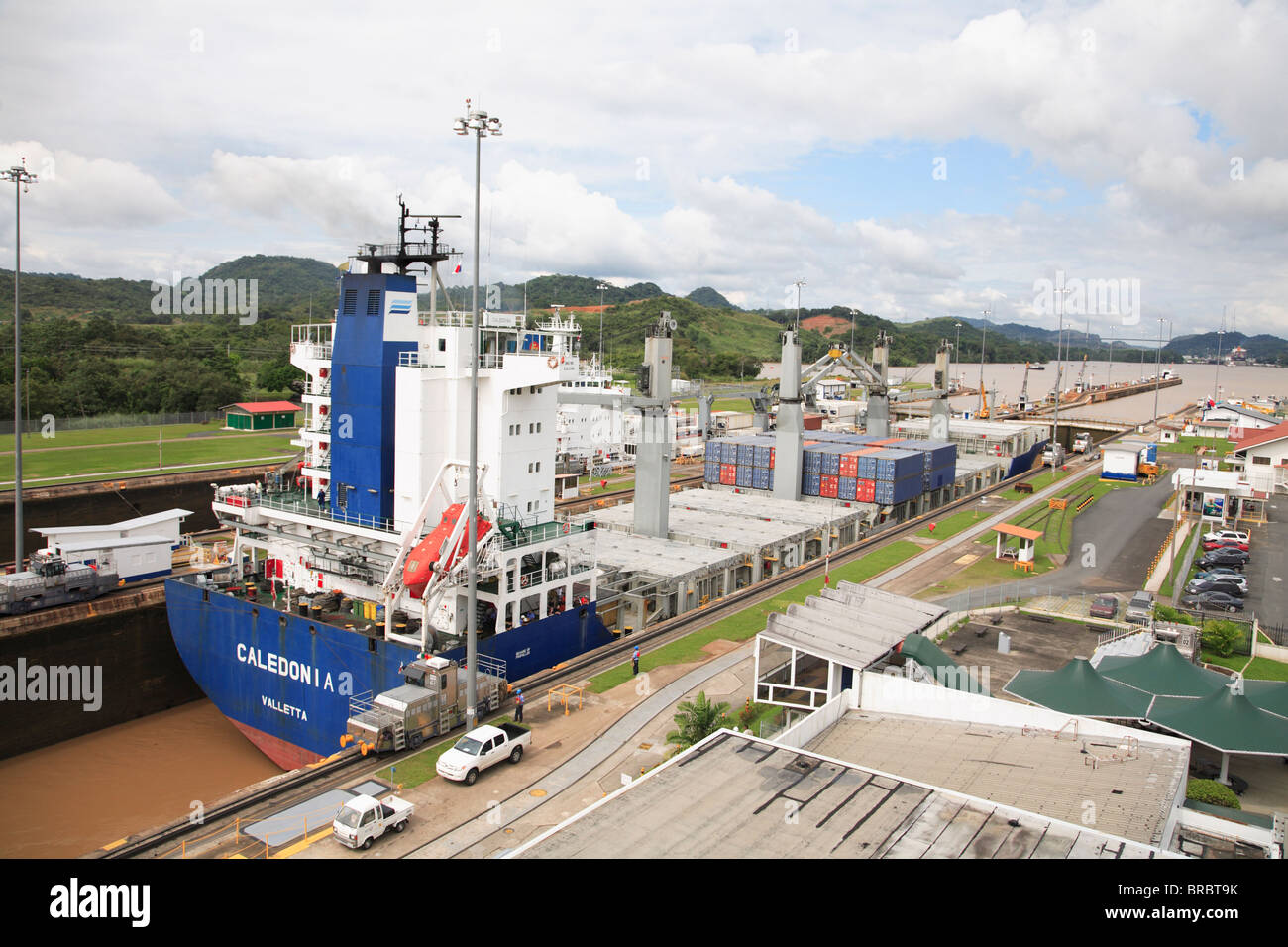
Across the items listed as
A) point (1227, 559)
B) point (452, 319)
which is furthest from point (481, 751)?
point (1227, 559)

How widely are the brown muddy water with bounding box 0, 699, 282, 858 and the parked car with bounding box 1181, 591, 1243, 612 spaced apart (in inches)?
1284

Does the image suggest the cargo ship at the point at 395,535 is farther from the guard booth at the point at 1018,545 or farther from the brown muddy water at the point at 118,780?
the guard booth at the point at 1018,545

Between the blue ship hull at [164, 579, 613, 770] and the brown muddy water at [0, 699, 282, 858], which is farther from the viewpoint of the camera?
the blue ship hull at [164, 579, 613, 770]

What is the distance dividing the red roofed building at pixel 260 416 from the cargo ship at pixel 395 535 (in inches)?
2028

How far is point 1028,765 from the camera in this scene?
16.6 metres

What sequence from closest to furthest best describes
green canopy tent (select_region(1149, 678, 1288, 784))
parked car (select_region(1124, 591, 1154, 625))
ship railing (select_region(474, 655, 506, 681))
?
1. green canopy tent (select_region(1149, 678, 1288, 784))
2. ship railing (select_region(474, 655, 506, 681))
3. parked car (select_region(1124, 591, 1154, 625))

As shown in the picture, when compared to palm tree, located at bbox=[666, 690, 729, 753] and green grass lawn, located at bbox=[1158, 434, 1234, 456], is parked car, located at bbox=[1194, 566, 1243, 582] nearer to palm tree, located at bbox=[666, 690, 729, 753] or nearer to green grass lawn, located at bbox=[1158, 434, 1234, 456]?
palm tree, located at bbox=[666, 690, 729, 753]

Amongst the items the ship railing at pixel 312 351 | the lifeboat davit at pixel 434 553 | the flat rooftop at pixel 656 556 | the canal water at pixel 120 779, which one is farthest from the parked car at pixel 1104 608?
the ship railing at pixel 312 351

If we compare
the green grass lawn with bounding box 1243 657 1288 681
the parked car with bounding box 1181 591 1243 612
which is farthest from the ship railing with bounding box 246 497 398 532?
the parked car with bounding box 1181 591 1243 612

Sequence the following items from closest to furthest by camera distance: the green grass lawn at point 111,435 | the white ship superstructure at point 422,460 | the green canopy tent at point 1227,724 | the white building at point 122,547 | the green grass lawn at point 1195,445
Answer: the green canopy tent at point 1227,724 → the white ship superstructure at point 422,460 → the white building at point 122,547 → the green grass lawn at point 111,435 → the green grass lawn at point 1195,445

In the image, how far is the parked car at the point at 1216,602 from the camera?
100 ft

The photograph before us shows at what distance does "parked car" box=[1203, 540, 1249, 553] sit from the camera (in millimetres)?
38062
